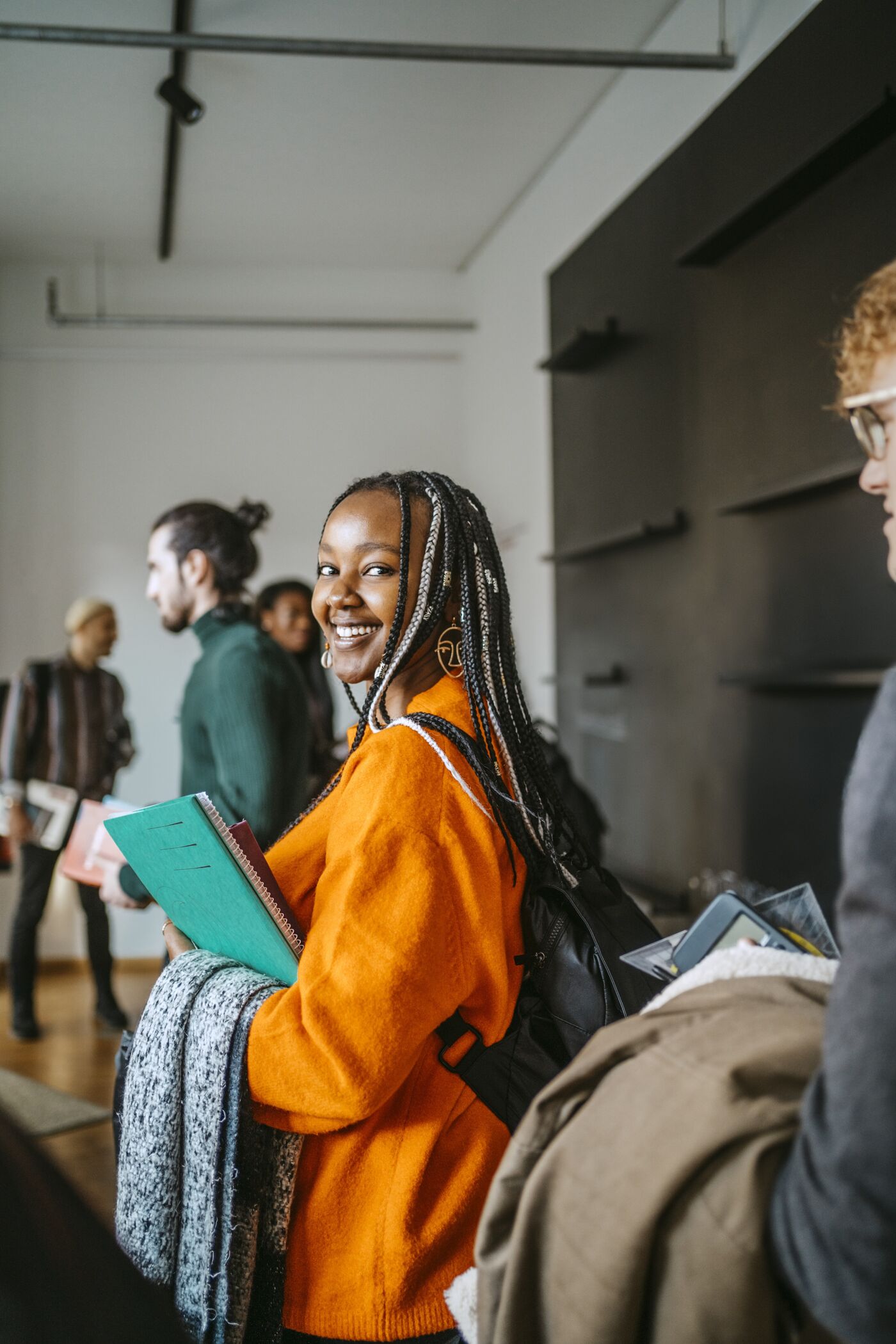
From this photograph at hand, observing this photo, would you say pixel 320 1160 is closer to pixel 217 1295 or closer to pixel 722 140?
pixel 217 1295

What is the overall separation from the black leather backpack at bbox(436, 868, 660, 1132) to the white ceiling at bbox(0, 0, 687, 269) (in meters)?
2.95

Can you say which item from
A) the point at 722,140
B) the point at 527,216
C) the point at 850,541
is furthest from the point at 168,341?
the point at 850,541

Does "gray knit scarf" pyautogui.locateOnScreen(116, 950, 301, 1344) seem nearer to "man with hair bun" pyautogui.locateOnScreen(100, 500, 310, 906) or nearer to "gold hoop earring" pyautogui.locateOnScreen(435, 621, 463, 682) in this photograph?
"gold hoop earring" pyautogui.locateOnScreen(435, 621, 463, 682)

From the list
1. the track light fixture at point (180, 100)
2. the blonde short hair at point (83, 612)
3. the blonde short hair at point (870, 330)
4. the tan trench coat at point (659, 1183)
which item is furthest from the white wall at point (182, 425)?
the tan trench coat at point (659, 1183)

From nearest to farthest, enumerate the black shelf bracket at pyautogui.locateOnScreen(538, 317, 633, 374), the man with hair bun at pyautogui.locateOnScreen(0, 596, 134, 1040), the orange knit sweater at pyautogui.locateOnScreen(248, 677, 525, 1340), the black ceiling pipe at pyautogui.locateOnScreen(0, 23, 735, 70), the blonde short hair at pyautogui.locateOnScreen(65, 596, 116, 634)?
the orange knit sweater at pyautogui.locateOnScreen(248, 677, 525, 1340), the black ceiling pipe at pyautogui.locateOnScreen(0, 23, 735, 70), the black shelf bracket at pyautogui.locateOnScreen(538, 317, 633, 374), the man with hair bun at pyautogui.locateOnScreen(0, 596, 134, 1040), the blonde short hair at pyautogui.locateOnScreen(65, 596, 116, 634)

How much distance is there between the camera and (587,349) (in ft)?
12.5

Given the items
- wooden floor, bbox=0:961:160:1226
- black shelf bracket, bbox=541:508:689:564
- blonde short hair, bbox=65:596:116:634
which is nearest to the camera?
wooden floor, bbox=0:961:160:1226

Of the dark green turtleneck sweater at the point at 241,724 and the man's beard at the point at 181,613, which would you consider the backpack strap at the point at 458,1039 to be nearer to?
the dark green turtleneck sweater at the point at 241,724

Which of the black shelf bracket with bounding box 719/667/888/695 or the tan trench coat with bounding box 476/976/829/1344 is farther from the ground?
the black shelf bracket with bounding box 719/667/888/695

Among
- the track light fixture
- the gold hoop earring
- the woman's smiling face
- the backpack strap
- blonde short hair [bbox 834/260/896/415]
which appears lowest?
the backpack strap

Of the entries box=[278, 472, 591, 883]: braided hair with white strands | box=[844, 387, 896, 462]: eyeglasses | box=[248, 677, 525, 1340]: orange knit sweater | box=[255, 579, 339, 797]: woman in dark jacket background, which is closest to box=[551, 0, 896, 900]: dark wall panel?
box=[255, 579, 339, 797]: woman in dark jacket background

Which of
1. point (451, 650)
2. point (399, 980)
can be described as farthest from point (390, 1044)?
point (451, 650)

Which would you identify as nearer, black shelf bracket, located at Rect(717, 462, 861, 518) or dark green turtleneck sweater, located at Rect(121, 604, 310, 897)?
dark green turtleneck sweater, located at Rect(121, 604, 310, 897)

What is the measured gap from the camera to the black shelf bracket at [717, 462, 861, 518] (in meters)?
2.28
